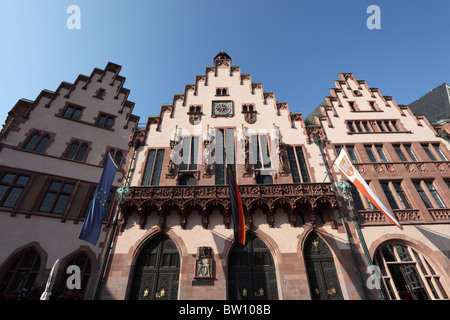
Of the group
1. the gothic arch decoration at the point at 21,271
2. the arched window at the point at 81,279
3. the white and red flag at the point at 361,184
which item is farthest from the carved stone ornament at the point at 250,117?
the gothic arch decoration at the point at 21,271

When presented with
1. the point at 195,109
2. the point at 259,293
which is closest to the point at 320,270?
the point at 259,293

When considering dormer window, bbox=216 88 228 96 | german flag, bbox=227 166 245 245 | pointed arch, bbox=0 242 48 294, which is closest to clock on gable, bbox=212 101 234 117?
dormer window, bbox=216 88 228 96

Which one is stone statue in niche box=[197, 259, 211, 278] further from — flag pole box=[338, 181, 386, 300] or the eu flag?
flag pole box=[338, 181, 386, 300]

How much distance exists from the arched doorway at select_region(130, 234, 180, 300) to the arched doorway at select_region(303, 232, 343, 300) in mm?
7918

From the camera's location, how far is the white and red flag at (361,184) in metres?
11.0

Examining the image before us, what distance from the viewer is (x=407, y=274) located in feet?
41.7

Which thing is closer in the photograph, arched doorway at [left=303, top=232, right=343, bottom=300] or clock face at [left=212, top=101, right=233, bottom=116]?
arched doorway at [left=303, top=232, right=343, bottom=300]

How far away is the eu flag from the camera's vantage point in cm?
1007

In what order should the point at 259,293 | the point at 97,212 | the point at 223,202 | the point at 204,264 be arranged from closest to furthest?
the point at 97,212
the point at 259,293
the point at 204,264
the point at 223,202

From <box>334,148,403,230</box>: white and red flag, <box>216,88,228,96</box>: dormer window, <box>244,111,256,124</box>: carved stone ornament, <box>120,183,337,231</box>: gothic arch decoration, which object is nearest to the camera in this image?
<box>334,148,403,230</box>: white and red flag

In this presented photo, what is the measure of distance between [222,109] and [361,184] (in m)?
13.3

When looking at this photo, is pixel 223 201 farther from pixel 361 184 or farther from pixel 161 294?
pixel 361 184
